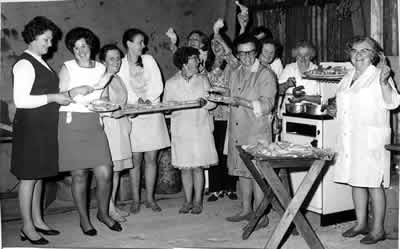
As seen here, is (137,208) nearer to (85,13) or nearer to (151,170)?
(151,170)

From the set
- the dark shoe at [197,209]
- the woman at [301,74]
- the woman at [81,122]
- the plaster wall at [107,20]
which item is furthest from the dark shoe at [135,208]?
the woman at [301,74]

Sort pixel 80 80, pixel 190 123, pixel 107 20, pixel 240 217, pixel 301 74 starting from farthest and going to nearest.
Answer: pixel 107 20 → pixel 301 74 → pixel 190 123 → pixel 240 217 → pixel 80 80

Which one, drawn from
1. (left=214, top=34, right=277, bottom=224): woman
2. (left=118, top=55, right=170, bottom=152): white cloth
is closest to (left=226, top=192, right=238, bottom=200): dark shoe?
(left=214, top=34, right=277, bottom=224): woman

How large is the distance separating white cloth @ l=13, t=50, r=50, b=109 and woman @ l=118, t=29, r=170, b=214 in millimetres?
1064

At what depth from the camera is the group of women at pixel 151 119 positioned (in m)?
4.13

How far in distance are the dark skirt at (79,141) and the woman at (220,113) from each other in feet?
4.81

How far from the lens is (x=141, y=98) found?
199 inches

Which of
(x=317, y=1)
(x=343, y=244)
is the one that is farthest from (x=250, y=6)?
(x=343, y=244)

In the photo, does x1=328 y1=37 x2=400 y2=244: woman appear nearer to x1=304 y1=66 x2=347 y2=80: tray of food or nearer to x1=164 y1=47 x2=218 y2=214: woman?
x1=304 y1=66 x2=347 y2=80: tray of food

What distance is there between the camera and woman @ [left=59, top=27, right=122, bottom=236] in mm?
4242

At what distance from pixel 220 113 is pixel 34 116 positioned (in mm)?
2114

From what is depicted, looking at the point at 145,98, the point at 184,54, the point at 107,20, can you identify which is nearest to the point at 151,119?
the point at 145,98

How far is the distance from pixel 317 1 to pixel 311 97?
5.33 ft

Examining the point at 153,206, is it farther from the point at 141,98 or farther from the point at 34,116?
the point at 34,116
